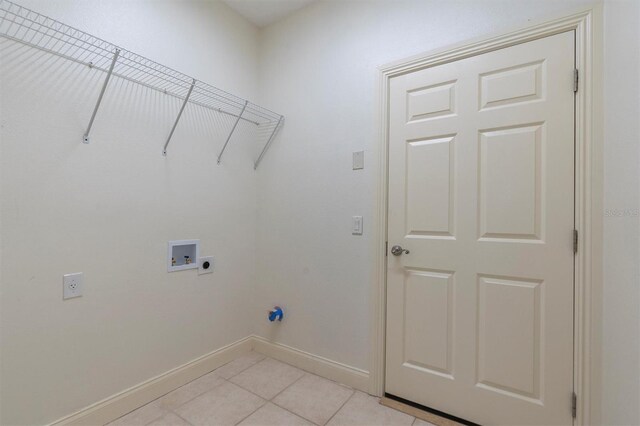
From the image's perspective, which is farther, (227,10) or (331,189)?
(227,10)

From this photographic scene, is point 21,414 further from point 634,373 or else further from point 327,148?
point 634,373

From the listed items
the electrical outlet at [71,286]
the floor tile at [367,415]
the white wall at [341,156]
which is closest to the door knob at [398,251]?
the white wall at [341,156]

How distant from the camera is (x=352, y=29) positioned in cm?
203

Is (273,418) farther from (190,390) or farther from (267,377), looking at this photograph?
(190,390)

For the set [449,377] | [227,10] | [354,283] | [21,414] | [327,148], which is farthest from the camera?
[227,10]

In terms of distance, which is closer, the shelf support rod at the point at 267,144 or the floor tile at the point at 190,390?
the floor tile at the point at 190,390

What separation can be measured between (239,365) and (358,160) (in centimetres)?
170

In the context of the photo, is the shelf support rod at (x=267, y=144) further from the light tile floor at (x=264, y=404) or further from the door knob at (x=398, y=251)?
the light tile floor at (x=264, y=404)

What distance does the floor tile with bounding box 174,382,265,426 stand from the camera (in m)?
1.62

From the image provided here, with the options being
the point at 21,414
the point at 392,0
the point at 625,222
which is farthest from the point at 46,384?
the point at 392,0

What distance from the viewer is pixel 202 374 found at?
6.83 feet

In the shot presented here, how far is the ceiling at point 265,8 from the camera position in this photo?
2221mm

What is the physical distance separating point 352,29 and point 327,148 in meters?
0.79

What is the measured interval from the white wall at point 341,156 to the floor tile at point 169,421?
33.5 inches
